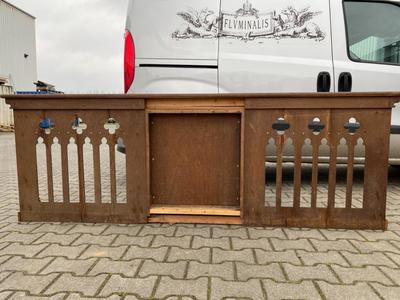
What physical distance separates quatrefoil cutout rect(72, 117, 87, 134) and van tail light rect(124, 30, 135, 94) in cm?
100

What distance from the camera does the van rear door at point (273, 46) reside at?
12.7 feet

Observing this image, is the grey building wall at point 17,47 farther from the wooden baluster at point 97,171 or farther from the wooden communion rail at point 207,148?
the wooden baluster at point 97,171

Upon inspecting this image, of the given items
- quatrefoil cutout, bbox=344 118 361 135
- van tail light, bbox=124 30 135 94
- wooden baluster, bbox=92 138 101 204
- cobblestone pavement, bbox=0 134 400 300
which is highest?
van tail light, bbox=124 30 135 94

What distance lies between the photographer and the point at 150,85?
3.82m

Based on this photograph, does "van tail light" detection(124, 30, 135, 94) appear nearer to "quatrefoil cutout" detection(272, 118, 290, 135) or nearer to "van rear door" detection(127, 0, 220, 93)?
"van rear door" detection(127, 0, 220, 93)

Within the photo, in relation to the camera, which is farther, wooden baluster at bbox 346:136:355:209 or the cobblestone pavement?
wooden baluster at bbox 346:136:355:209

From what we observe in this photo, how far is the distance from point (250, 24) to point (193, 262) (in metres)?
2.82

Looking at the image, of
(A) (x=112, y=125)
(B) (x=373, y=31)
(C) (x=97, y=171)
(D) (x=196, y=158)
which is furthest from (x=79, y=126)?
(B) (x=373, y=31)

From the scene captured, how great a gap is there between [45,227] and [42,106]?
107 centimetres

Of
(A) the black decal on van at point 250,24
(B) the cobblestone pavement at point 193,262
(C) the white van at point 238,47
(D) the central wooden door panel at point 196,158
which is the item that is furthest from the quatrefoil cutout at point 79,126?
(A) the black decal on van at point 250,24

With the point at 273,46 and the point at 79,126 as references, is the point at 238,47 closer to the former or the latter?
the point at 273,46

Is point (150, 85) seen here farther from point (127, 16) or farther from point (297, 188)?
point (297, 188)

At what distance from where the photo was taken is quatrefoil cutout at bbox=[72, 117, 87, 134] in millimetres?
2941

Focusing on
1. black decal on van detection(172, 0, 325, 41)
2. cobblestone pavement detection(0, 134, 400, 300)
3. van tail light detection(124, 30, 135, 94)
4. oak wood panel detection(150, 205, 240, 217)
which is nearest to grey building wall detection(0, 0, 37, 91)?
van tail light detection(124, 30, 135, 94)
